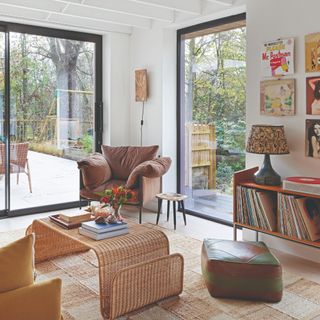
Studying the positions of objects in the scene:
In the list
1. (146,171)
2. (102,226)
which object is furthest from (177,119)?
(102,226)

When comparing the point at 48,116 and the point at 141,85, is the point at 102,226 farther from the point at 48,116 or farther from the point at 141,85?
the point at 141,85

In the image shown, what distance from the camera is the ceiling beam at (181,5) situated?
4105 mm

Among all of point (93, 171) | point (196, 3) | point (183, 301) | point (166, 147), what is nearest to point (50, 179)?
point (93, 171)

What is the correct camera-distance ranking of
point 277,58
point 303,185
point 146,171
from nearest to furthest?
point 303,185, point 277,58, point 146,171

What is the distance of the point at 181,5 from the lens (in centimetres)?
429

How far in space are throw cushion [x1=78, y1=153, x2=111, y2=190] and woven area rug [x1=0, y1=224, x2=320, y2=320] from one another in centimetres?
145

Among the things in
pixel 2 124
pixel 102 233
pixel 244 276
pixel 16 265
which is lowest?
pixel 244 276

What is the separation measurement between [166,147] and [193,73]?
97 cm

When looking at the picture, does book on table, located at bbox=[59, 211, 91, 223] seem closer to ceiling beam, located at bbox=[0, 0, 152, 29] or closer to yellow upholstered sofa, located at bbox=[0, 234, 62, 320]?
yellow upholstered sofa, located at bbox=[0, 234, 62, 320]

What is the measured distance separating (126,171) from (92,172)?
49 centimetres

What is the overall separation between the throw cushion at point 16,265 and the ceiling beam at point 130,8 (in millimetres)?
3122

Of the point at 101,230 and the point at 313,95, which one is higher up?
the point at 313,95

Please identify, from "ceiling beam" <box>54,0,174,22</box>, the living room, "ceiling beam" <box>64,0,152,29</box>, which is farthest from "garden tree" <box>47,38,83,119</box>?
"ceiling beam" <box>54,0,174,22</box>

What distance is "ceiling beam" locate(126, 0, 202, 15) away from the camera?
4.11 metres
